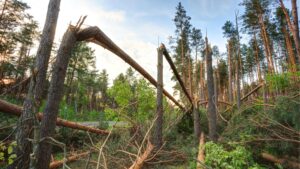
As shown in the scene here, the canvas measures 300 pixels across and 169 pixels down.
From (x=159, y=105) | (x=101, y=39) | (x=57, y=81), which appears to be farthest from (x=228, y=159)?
(x=57, y=81)

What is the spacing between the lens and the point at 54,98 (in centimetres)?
258

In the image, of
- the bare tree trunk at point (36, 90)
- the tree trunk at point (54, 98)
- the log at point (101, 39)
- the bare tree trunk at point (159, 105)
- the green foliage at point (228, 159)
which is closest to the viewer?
the tree trunk at point (54, 98)

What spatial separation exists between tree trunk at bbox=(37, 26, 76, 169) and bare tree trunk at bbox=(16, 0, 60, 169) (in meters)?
0.15

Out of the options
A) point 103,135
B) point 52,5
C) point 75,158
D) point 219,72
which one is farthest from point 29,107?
point 219,72

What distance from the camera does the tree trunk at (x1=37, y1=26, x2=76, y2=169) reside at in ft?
7.96

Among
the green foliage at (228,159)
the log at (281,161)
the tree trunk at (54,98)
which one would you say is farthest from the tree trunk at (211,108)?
the tree trunk at (54,98)

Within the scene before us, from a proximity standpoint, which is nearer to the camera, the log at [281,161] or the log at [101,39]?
the log at [101,39]

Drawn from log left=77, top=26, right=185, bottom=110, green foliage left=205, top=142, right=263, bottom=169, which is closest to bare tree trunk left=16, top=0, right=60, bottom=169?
log left=77, top=26, right=185, bottom=110

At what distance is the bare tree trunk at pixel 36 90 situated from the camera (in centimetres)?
263

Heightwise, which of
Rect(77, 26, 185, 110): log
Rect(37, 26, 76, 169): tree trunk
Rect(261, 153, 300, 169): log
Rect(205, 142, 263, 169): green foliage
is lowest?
Rect(261, 153, 300, 169): log

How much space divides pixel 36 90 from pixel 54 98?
73 cm

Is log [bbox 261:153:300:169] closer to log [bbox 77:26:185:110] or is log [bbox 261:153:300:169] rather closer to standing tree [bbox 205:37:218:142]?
standing tree [bbox 205:37:218:142]

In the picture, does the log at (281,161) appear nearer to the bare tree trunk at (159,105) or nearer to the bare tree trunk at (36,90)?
the bare tree trunk at (159,105)

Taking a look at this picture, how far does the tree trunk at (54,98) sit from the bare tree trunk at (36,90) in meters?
0.15
